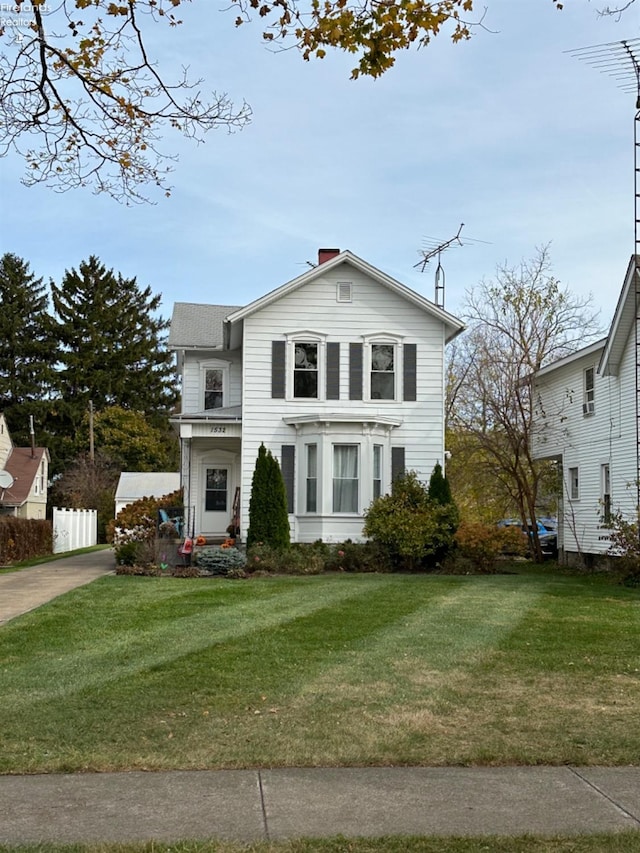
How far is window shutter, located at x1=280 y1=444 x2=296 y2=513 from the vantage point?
24.7 m

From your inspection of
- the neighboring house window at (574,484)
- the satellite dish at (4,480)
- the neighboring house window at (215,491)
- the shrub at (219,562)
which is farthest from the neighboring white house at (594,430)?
the satellite dish at (4,480)

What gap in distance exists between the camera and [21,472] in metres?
45.6

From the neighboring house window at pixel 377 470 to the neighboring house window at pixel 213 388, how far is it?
210 inches

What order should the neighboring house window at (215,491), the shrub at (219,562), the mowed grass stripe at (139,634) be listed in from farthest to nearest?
the neighboring house window at (215,491) → the shrub at (219,562) → the mowed grass stripe at (139,634)

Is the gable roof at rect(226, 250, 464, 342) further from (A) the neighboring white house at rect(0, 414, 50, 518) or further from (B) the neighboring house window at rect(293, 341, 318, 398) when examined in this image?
(A) the neighboring white house at rect(0, 414, 50, 518)

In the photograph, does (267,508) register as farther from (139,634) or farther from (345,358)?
(139,634)

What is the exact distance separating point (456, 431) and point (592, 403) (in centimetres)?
668

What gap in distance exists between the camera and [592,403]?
87.8 feet

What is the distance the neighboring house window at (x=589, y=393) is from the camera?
2678cm

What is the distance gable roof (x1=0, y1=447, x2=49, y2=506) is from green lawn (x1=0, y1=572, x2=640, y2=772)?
29355 millimetres

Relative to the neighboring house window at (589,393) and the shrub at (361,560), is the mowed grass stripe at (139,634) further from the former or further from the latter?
the neighboring house window at (589,393)

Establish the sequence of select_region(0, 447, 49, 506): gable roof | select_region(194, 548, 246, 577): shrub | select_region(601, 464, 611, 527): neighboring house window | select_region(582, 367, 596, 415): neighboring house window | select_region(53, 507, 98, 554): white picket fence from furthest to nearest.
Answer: select_region(0, 447, 49, 506): gable roof
select_region(53, 507, 98, 554): white picket fence
select_region(582, 367, 596, 415): neighboring house window
select_region(601, 464, 611, 527): neighboring house window
select_region(194, 548, 246, 577): shrub

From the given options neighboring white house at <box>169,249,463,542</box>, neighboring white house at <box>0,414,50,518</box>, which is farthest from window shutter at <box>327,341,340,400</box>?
neighboring white house at <box>0,414,50,518</box>

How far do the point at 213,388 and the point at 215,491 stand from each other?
3071 mm
